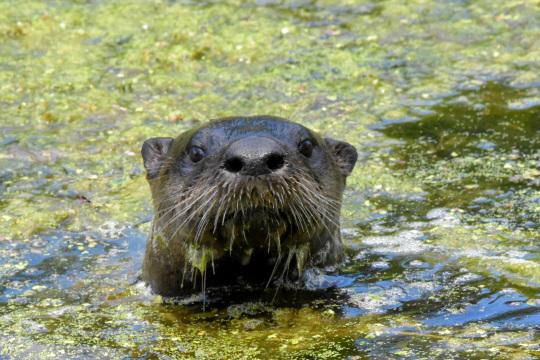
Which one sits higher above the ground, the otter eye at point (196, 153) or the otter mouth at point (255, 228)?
the otter eye at point (196, 153)

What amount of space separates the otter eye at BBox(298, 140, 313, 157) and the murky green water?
838 mm

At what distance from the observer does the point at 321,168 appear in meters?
5.93

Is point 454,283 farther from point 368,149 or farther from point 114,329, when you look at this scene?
point 368,149

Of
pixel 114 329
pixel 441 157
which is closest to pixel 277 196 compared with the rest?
pixel 114 329

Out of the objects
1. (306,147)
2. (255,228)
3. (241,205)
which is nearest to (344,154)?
(306,147)

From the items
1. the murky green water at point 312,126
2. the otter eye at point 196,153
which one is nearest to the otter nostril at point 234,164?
the otter eye at point 196,153

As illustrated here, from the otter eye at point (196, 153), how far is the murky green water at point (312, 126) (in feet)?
2.77

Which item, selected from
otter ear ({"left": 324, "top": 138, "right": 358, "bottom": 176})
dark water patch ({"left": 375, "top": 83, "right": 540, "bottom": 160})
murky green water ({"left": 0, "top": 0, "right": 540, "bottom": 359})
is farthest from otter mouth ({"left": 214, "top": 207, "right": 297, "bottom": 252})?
dark water patch ({"left": 375, "top": 83, "right": 540, "bottom": 160})

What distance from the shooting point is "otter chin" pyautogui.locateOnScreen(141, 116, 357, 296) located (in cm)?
513

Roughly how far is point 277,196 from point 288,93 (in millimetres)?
4817

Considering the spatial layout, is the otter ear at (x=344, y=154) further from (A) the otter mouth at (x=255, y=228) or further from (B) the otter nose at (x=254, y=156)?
(B) the otter nose at (x=254, y=156)

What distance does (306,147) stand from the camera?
19.2 feet

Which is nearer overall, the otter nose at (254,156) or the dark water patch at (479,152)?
the otter nose at (254,156)

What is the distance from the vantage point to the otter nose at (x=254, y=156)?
5031mm
